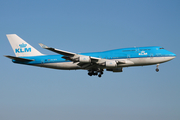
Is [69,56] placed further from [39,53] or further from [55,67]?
[39,53]

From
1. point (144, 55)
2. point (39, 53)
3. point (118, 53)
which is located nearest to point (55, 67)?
point (39, 53)

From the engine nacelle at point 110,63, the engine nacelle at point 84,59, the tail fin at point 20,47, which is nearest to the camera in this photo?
the engine nacelle at point 84,59

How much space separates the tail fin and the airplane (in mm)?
1215

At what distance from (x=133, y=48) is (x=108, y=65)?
6.17m

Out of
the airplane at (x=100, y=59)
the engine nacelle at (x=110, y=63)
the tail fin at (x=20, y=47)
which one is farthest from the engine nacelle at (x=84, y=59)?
the tail fin at (x=20, y=47)

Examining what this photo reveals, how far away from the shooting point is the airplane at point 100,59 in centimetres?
4585

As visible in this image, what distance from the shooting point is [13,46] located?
54.0m

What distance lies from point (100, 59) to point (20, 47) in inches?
738

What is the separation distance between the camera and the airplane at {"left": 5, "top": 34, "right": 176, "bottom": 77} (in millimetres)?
45853

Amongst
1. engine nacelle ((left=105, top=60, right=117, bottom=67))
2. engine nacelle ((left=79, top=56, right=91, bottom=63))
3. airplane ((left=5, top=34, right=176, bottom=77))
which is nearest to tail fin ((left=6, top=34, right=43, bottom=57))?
airplane ((left=5, top=34, right=176, bottom=77))

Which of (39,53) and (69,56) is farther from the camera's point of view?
(39,53)

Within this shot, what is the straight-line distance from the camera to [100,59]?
153ft

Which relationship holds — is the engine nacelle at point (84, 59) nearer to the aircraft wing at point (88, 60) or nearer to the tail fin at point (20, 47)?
the aircraft wing at point (88, 60)

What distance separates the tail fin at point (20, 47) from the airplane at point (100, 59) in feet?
3.99
